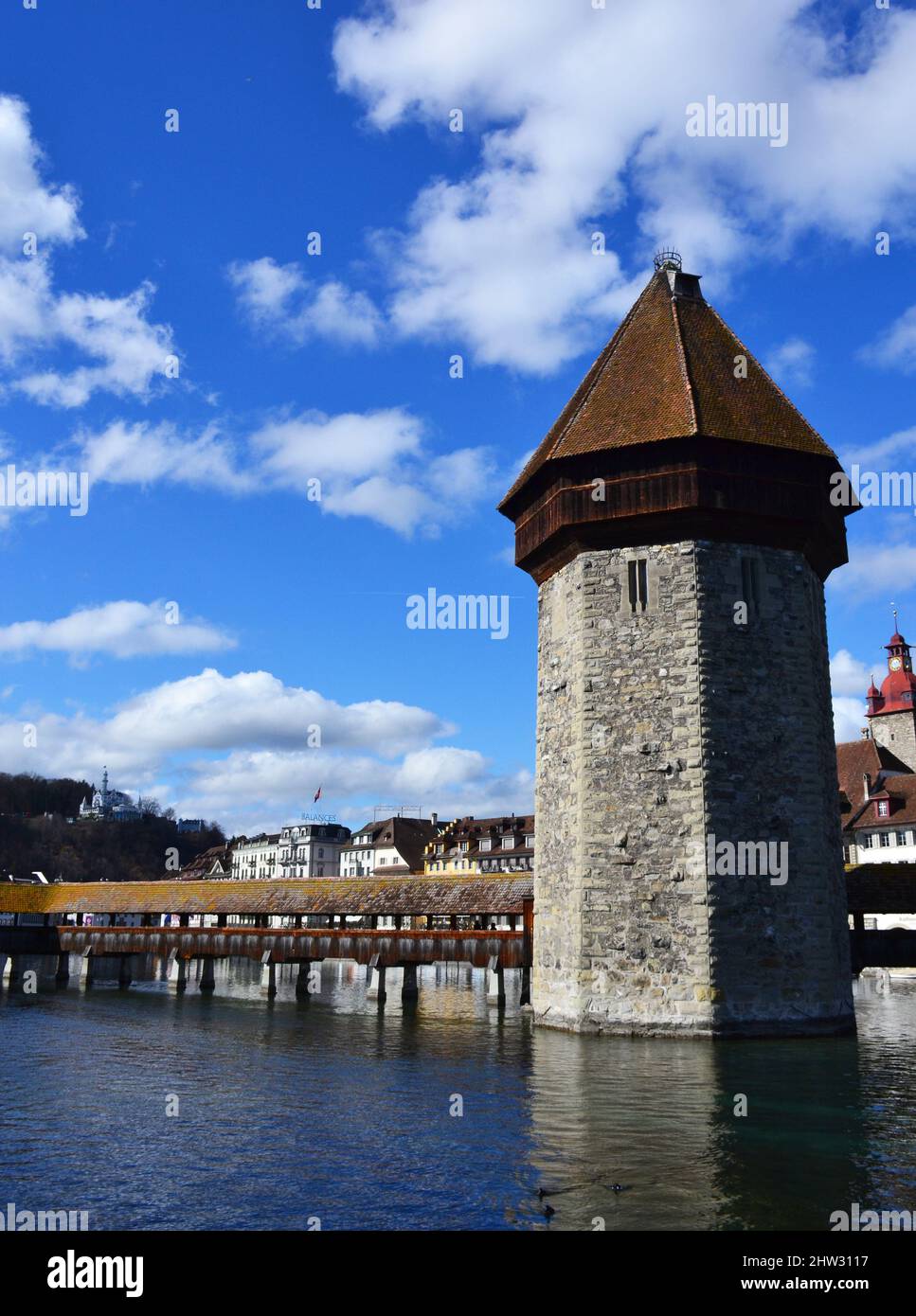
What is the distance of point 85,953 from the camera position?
32938 mm

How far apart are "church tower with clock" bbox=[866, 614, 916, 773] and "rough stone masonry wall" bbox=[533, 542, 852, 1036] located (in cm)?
4106

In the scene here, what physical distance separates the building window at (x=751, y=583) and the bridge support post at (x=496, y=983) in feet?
35.3

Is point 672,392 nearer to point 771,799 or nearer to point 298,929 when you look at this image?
point 771,799

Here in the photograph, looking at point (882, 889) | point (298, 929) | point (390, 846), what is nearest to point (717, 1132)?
point (882, 889)

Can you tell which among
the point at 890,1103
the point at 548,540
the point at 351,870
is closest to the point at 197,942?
the point at 548,540

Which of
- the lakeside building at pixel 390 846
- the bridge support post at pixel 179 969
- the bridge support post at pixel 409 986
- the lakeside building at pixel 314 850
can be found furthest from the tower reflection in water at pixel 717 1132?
the lakeside building at pixel 314 850

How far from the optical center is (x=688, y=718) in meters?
18.0

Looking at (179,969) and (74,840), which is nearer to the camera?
(179,969)

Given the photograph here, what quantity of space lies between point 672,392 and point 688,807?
7999mm

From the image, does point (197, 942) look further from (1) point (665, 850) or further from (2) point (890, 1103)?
(2) point (890, 1103)
